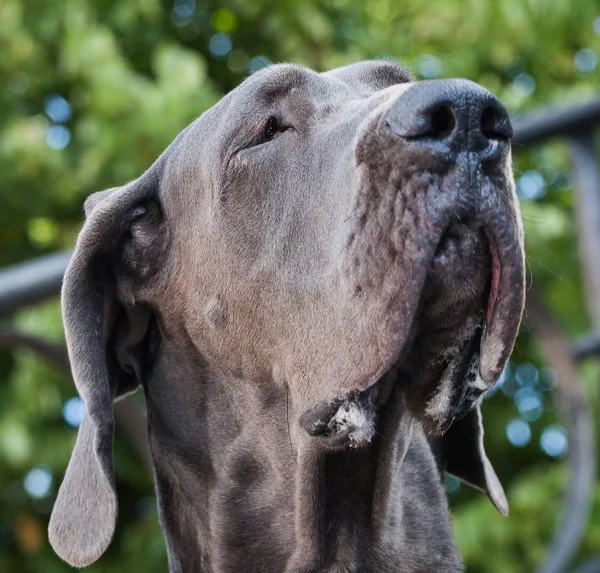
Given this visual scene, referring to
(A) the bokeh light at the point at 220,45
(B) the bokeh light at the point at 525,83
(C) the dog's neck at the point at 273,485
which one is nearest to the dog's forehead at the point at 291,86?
(C) the dog's neck at the point at 273,485

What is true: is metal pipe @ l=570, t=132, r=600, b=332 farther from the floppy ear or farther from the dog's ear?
the dog's ear

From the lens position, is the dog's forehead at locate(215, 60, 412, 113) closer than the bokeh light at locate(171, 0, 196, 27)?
Yes

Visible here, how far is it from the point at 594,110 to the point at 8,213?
462 centimetres

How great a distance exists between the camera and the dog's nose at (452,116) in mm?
2227

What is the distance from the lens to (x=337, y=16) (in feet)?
26.6

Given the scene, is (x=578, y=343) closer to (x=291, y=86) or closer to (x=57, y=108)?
(x=291, y=86)

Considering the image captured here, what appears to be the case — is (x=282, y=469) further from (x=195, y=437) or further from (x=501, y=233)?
(x=501, y=233)

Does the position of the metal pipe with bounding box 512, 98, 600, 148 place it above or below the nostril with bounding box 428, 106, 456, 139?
below

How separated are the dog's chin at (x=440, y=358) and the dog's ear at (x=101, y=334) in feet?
1.91

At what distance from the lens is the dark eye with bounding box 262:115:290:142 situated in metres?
2.82

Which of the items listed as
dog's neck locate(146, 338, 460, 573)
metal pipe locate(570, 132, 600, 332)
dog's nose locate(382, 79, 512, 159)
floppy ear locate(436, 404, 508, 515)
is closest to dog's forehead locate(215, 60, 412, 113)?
dog's nose locate(382, 79, 512, 159)

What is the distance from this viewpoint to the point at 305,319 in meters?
2.59

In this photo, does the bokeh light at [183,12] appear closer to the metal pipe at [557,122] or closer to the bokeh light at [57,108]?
the bokeh light at [57,108]

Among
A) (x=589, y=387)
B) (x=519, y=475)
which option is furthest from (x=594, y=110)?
(x=519, y=475)
